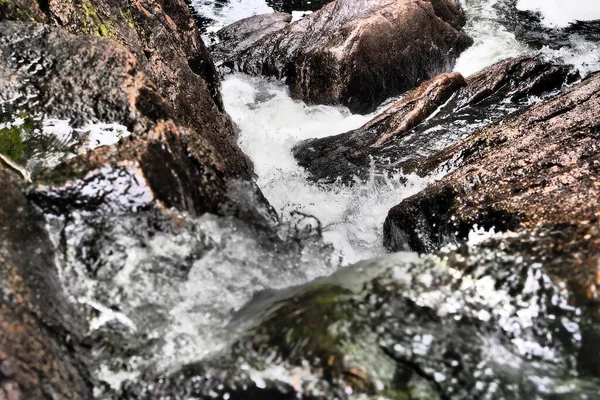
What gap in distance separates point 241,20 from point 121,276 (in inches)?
431

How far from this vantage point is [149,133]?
10.9ft

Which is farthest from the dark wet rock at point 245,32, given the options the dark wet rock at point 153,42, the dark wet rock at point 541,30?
the dark wet rock at point 541,30

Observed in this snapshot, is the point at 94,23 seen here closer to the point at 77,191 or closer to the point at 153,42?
the point at 153,42

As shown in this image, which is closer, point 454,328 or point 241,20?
point 454,328

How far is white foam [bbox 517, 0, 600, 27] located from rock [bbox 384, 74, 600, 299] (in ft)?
25.2

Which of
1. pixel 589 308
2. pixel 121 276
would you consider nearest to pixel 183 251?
pixel 121 276

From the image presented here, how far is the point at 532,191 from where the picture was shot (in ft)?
12.9

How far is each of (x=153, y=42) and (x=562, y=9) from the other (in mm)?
11389

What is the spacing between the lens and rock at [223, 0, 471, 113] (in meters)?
8.61

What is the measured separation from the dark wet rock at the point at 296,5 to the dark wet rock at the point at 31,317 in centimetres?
1234

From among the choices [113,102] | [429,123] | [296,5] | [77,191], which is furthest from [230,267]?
[296,5]

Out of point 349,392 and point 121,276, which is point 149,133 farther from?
point 349,392

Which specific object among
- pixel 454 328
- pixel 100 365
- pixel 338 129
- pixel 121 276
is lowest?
pixel 338 129

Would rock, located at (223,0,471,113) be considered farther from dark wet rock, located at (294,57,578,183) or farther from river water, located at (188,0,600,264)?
dark wet rock, located at (294,57,578,183)
